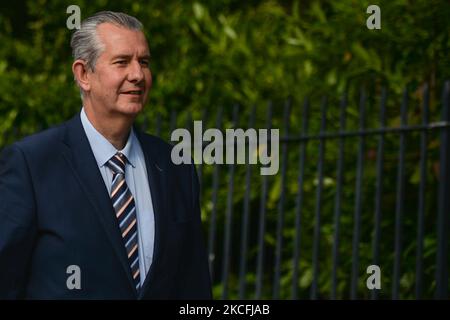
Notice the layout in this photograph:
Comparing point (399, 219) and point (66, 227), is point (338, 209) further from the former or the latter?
point (66, 227)

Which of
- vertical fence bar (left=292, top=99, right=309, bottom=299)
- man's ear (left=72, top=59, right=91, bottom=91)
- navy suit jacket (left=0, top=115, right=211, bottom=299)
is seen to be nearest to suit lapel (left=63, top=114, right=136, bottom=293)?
navy suit jacket (left=0, top=115, right=211, bottom=299)

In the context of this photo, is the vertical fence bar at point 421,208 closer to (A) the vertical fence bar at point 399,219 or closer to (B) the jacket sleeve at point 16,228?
(A) the vertical fence bar at point 399,219

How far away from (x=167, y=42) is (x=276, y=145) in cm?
371

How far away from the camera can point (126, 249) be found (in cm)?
328

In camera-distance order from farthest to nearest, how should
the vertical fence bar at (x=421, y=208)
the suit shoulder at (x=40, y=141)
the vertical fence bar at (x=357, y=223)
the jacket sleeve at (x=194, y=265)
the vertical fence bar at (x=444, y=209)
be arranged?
1. the vertical fence bar at (x=357, y=223)
2. the vertical fence bar at (x=421, y=208)
3. the vertical fence bar at (x=444, y=209)
4. the jacket sleeve at (x=194, y=265)
5. the suit shoulder at (x=40, y=141)

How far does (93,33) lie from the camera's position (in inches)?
133

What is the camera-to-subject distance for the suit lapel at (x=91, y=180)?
10.7 ft

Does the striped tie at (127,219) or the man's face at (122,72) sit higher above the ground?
the man's face at (122,72)

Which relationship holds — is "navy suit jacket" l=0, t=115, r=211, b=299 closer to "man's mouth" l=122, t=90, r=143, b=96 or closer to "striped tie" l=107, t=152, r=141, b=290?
"striped tie" l=107, t=152, r=141, b=290

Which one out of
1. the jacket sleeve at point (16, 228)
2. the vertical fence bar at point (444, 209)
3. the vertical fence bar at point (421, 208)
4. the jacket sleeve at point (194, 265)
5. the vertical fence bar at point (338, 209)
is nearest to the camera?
the jacket sleeve at point (16, 228)

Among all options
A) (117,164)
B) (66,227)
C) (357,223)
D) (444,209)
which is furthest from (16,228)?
(357,223)

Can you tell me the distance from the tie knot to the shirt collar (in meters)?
0.01

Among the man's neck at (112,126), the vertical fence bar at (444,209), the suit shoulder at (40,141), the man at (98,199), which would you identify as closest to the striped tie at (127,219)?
the man at (98,199)

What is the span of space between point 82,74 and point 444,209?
2.34 meters
